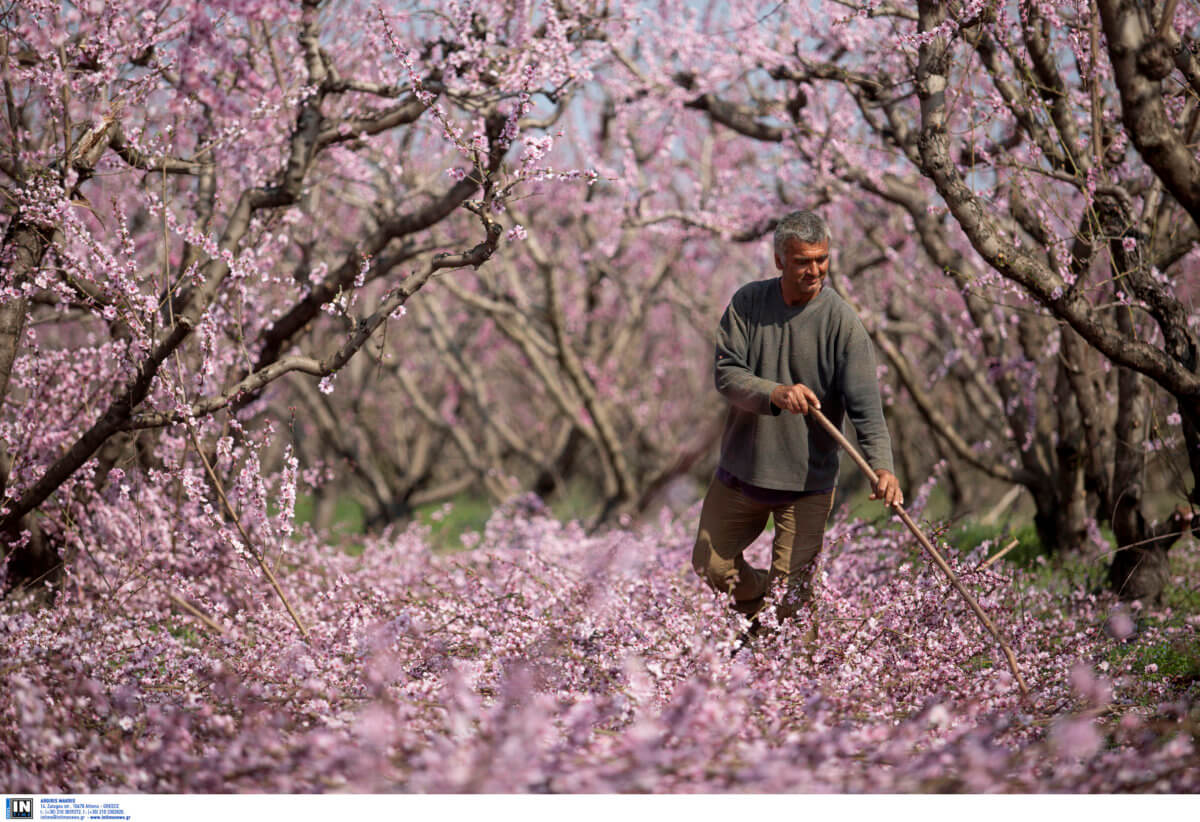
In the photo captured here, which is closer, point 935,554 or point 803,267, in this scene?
point 935,554

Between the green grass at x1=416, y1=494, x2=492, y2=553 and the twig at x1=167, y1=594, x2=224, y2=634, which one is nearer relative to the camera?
the twig at x1=167, y1=594, x2=224, y2=634

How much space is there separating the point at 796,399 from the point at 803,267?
1.92ft

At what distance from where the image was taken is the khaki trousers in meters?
4.57

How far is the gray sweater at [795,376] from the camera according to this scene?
4316 millimetres

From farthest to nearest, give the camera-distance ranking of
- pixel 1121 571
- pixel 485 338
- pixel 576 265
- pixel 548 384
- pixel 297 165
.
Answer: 1. pixel 485 338
2. pixel 576 265
3. pixel 548 384
4. pixel 1121 571
5. pixel 297 165

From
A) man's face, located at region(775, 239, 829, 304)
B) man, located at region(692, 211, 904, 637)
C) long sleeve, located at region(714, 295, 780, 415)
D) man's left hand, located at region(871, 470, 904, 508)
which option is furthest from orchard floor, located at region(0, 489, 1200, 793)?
man's face, located at region(775, 239, 829, 304)

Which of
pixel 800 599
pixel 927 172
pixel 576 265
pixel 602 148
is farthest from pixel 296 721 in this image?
pixel 576 265

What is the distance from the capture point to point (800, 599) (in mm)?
4652

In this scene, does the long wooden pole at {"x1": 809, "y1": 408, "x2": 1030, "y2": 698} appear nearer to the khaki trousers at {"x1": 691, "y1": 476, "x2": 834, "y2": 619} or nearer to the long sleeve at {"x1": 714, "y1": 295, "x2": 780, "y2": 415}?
the long sleeve at {"x1": 714, "y1": 295, "x2": 780, "y2": 415}

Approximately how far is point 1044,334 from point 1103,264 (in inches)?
40.7

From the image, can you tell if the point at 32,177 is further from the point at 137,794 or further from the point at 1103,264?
the point at 1103,264

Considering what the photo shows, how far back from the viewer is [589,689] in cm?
402

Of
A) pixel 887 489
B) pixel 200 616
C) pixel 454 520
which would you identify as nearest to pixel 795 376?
pixel 887 489

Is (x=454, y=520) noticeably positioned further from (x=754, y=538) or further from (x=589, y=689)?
(x=589, y=689)
